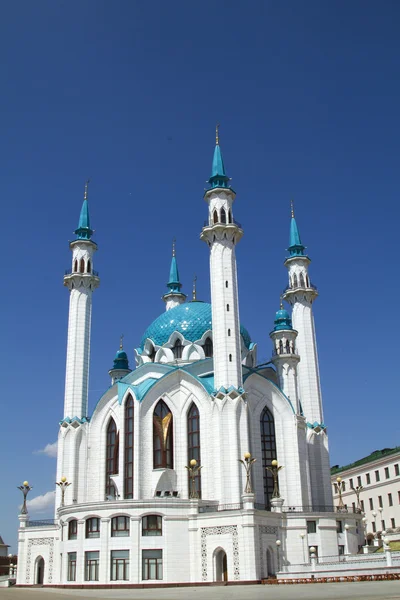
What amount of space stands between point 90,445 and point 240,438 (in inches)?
485

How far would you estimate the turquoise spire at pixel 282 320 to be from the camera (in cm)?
5365

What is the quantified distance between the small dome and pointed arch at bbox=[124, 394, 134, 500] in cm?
1456

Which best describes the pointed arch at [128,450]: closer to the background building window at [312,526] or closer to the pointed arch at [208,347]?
the pointed arch at [208,347]

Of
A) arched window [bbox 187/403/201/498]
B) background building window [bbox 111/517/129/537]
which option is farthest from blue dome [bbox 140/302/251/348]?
background building window [bbox 111/517/129/537]

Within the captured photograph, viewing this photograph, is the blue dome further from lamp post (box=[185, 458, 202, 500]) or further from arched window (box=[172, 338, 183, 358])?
lamp post (box=[185, 458, 202, 500])

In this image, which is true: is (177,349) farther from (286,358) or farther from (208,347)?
(286,358)

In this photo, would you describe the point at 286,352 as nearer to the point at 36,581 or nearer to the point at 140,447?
the point at 140,447

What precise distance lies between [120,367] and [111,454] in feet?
49.5

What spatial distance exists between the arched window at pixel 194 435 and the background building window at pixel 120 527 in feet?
22.1

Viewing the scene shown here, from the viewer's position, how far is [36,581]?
4506cm

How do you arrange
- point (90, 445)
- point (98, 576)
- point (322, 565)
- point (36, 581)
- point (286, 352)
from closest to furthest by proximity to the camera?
point (322, 565), point (98, 576), point (36, 581), point (90, 445), point (286, 352)

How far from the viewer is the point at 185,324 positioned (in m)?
54.5

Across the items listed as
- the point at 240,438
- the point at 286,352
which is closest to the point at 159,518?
the point at 240,438

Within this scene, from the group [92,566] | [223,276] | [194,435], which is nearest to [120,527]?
[92,566]
